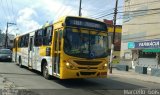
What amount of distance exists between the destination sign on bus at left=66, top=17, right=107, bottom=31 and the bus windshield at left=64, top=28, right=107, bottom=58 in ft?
1.08

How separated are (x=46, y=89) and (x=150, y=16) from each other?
141ft

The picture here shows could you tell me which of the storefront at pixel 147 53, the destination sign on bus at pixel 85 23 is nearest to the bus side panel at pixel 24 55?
the destination sign on bus at pixel 85 23

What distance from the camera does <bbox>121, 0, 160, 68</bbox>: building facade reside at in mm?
43737

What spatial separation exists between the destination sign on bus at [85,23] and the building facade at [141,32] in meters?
26.1

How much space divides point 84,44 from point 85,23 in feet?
3.71

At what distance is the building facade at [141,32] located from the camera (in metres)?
43.7

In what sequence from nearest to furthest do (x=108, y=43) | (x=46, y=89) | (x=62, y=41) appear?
(x=46, y=89)
(x=62, y=41)
(x=108, y=43)

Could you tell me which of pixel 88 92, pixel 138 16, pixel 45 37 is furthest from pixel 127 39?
pixel 88 92

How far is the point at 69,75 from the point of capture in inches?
608

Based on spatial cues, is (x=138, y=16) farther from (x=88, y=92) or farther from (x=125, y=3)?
(x=88, y=92)

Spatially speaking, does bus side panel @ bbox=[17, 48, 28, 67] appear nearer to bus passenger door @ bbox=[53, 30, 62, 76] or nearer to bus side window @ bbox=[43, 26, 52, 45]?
bus side window @ bbox=[43, 26, 52, 45]

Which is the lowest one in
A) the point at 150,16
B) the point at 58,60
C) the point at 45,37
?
the point at 58,60

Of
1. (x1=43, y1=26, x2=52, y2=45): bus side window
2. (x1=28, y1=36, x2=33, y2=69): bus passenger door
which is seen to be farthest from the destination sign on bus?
(x1=28, y1=36, x2=33, y2=69): bus passenger door

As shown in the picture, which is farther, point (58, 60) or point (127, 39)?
point (127, 39)
